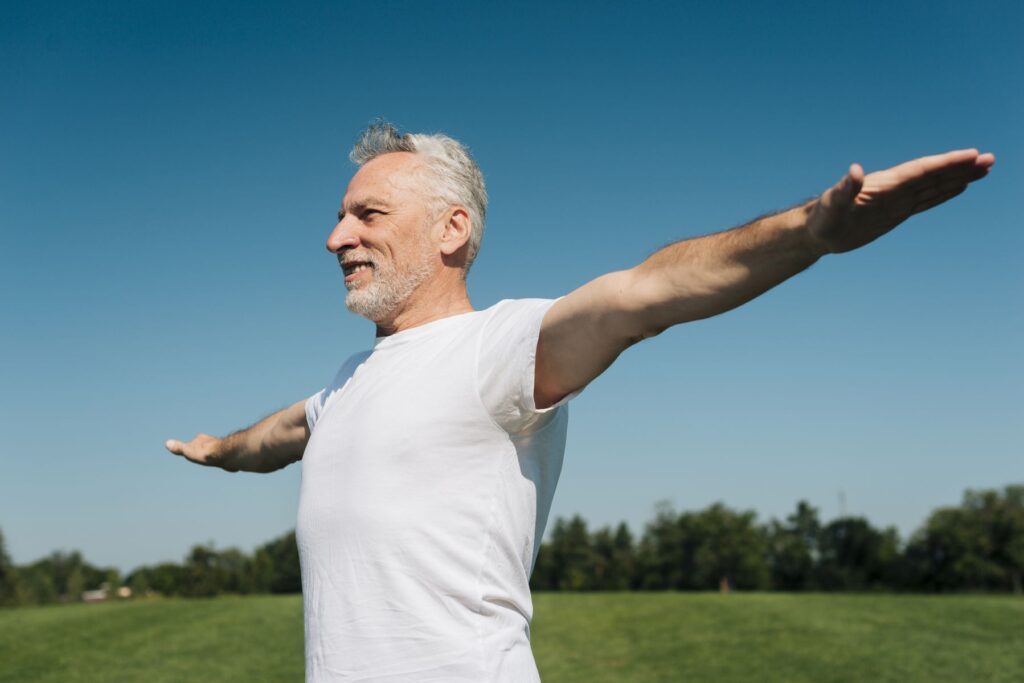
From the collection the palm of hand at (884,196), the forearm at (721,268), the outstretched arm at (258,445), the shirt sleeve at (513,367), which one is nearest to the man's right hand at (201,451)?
the outstretched arm at (258,445)

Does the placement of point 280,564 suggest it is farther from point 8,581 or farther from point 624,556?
point 624,556

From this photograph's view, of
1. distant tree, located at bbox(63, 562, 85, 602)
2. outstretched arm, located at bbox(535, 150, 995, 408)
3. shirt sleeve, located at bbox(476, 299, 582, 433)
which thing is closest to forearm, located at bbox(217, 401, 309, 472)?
shirt sleeve, located at bbox(476, 299, 582, 433)

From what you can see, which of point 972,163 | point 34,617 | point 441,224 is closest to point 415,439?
point 441,224

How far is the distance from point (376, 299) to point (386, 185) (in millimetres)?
351

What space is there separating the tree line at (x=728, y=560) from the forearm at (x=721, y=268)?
71498mm

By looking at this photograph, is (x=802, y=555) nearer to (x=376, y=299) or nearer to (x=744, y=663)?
(x=744, y=663)

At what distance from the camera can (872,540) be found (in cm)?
7888

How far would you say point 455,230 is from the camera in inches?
103

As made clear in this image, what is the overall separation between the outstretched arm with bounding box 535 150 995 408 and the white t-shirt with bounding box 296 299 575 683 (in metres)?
0.10

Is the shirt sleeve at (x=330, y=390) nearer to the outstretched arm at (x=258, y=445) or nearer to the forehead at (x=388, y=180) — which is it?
the outstretched arm at (x=258, y=445)

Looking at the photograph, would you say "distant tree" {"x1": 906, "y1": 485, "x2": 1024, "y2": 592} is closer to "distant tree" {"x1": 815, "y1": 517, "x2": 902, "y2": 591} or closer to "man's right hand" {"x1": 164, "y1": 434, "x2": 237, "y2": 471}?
"distant tree" {"x1": 815, "y1": 517, "x2": 902, "y2": 591}

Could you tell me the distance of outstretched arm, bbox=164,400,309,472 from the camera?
3.18 meters

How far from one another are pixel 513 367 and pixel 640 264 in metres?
0.40

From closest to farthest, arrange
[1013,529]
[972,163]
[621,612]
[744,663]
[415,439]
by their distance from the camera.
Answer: [972,163], [415,439], [744,663], [621,612], [1013,529]
